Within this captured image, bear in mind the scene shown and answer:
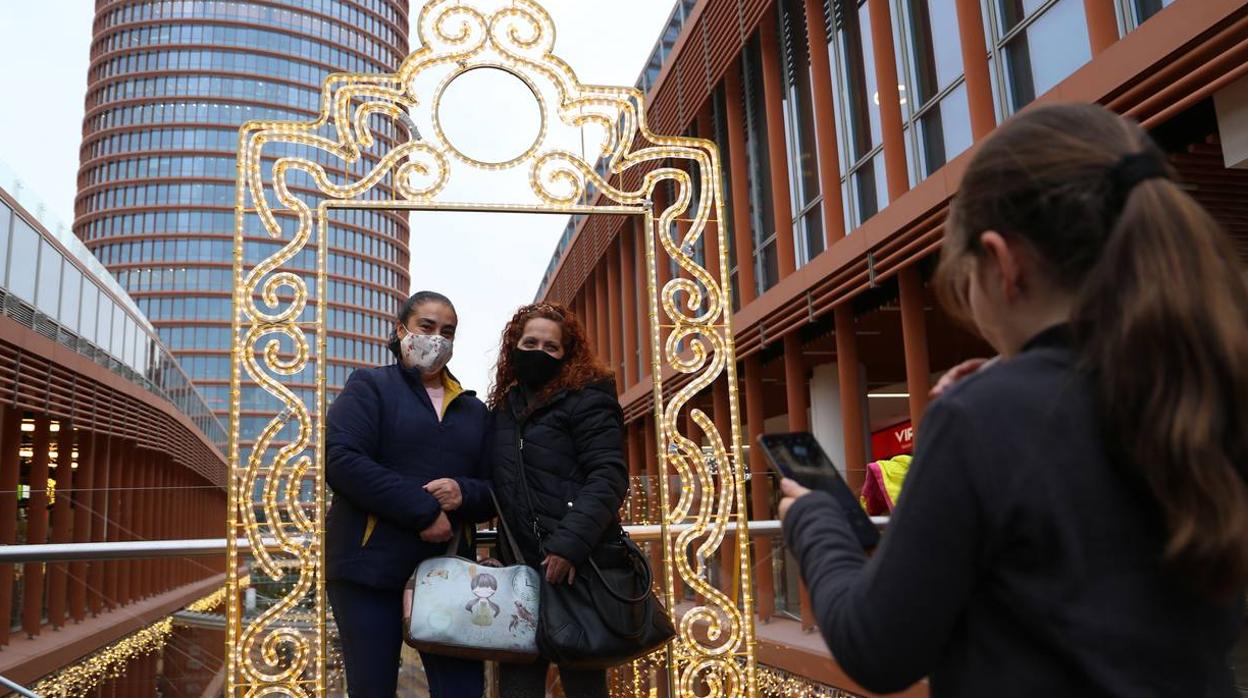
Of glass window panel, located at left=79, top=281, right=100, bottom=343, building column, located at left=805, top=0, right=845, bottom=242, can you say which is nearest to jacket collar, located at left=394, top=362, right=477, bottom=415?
building column, located at left=805, top=0, right=845, bottom=242

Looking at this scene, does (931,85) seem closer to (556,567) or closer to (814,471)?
(556,567)

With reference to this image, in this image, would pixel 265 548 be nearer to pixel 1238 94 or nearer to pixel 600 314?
pixel 600 314

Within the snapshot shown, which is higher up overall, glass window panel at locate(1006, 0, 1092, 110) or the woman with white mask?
glass window panel at locate(1006, 0, 1092, 110)

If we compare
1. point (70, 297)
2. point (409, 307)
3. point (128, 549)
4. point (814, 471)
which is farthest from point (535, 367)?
point (70, 297)

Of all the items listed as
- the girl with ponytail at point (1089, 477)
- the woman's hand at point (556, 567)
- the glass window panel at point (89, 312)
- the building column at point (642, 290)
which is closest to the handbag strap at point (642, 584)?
the woman's hand at point (556, 567)

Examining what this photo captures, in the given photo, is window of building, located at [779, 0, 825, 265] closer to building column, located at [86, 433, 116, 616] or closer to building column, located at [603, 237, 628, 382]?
building column, located at [603, 237, 628, 382]

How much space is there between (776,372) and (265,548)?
1106cm

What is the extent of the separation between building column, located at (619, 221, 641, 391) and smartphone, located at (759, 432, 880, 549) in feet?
11.5

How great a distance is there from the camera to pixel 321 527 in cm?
405

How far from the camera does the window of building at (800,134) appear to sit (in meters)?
12.1

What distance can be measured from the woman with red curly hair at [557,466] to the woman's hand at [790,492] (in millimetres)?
1958

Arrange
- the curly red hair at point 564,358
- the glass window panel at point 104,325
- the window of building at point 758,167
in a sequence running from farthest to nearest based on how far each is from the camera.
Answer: the glass window panel at point 104,325 < the window of building at point 758,167 < the curly red hair at point 564,358

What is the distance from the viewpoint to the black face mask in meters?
3.62

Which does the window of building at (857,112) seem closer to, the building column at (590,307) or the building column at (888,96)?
the building column at (888,96)
